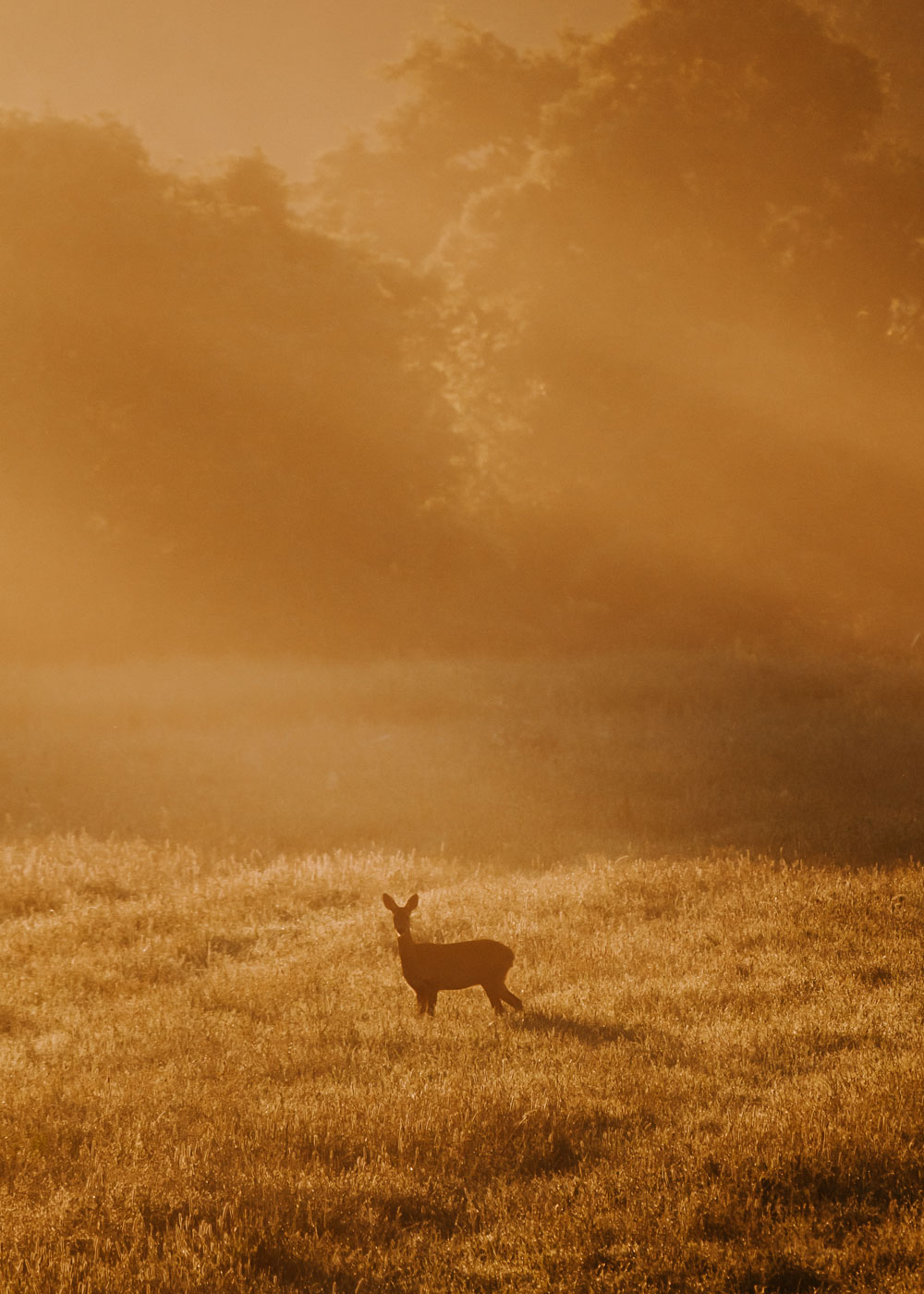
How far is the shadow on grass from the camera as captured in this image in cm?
679

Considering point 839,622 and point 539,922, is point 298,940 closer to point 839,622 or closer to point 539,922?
point 539,922

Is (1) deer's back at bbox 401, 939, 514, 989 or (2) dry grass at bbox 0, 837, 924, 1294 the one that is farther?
(1) deer's back at bbox 401, 939, 514, 989

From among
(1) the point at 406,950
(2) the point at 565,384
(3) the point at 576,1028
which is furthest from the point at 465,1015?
(2) the point at 565,384

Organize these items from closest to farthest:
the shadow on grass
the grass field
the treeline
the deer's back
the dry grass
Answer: the dry grass
the grass field
the shadow on grass
the deer's back
the treeline

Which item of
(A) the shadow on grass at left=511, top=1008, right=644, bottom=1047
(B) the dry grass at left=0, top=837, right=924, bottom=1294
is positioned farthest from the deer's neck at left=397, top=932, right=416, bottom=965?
(A) the shadow on grass at left=511, top=1008, right=644, bottom=1047

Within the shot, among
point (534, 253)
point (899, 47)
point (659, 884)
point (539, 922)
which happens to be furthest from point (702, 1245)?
point (899, 47)

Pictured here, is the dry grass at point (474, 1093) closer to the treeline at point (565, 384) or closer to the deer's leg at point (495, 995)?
the deer's leg at point (495, 995)

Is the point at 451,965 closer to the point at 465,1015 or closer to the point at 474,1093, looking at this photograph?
the point at 465,1015

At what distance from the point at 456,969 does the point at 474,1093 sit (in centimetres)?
138

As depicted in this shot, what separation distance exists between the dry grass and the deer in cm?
16

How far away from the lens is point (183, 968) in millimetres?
8625

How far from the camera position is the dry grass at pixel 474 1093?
439 cm

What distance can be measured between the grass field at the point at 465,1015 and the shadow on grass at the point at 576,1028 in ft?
0.08

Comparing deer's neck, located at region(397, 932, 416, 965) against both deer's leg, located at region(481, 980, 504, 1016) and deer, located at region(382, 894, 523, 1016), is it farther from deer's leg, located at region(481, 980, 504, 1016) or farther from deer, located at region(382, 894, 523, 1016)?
deer's leg, located at region(481, 980, 504, 1016)
